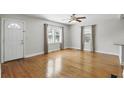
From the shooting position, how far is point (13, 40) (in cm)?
434

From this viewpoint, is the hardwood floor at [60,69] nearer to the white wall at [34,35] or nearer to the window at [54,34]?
the white wall at [34,35]

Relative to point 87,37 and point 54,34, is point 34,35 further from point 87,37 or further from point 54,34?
point 87,37

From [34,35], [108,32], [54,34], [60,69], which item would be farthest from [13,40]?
[108,32]

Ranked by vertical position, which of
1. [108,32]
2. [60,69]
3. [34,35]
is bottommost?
[60,69]

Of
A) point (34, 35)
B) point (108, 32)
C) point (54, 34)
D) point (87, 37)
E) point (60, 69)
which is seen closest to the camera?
point (60, 69)

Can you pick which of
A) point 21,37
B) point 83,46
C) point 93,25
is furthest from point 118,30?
point 21,37

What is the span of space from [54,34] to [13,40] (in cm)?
343

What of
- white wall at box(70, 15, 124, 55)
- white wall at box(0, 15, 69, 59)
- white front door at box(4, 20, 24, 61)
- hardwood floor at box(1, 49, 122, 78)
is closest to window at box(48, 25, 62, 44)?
white wall at box(0, 15, 69, 59)

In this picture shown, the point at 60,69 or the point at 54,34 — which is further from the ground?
the point at 54,34

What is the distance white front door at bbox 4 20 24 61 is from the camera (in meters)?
4.08

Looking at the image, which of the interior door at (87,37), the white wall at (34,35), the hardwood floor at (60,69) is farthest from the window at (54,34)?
the hardwood floor at (60,69)

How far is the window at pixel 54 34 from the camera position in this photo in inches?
271
